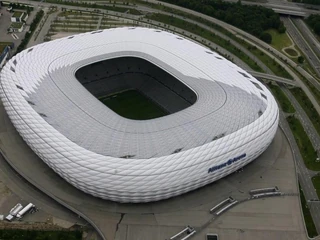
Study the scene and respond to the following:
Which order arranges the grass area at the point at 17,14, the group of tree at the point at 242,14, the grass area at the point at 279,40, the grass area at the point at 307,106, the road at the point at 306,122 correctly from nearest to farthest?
the road at the point at 306,122 < the grass area at the point at 307,106 < the grass area at the point at 17,14 < the grass area at the point at 279,40 < the group of tree at the point at 242,14

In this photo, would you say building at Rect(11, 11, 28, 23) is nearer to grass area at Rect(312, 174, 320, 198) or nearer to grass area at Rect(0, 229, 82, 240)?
grass area at Rect(0, 229, 82, 240)

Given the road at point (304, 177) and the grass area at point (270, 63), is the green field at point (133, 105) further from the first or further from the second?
the grass area at point (270, 63)

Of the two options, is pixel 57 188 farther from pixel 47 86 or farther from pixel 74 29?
pixel 74 29

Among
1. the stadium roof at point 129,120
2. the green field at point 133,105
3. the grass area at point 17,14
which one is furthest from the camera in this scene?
the grass area at point 17,14

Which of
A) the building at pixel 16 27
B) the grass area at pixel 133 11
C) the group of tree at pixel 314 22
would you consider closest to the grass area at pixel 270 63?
the group of tree at pixel 314 22

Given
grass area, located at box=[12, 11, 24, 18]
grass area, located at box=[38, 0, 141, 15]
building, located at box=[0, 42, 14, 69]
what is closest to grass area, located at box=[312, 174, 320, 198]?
building, located at box=[0, 42, 14, 69]

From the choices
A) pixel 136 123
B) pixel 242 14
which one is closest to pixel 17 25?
pixel 136 123

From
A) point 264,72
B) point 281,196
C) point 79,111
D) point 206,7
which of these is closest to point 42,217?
point 79,111

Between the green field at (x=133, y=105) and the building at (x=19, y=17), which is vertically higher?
the building at (x=19, y=17)
